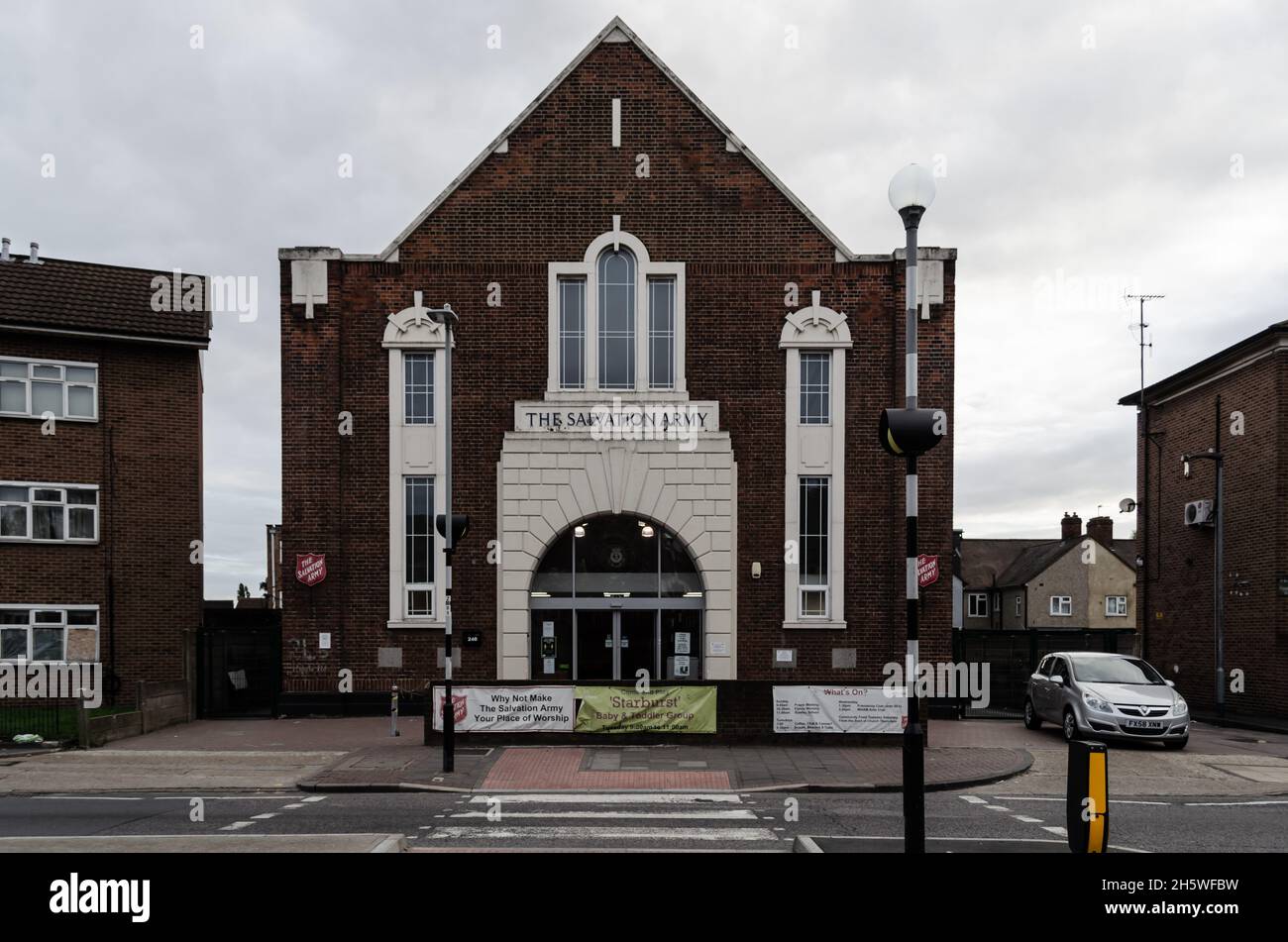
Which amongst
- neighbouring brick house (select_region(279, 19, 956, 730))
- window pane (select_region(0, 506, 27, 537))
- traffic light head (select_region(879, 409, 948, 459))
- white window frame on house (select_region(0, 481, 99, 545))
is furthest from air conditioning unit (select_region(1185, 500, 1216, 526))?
window pane (select_region(0, 506, 27, 537))

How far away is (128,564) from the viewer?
77.4 ft

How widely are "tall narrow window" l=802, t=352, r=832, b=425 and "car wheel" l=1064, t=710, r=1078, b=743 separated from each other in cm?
815

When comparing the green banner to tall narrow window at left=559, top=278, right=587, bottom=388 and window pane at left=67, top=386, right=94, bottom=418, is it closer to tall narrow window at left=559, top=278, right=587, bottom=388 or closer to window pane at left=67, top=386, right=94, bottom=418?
tall narrow window at left=559, top=278, right=587, bottom=388

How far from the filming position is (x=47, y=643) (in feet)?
75.0

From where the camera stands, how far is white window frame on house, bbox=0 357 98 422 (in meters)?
22.8

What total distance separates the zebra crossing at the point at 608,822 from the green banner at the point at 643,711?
3.75 metres

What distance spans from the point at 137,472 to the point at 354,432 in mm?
6778

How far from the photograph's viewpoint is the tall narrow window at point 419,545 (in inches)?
844

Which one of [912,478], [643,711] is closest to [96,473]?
[643,711]

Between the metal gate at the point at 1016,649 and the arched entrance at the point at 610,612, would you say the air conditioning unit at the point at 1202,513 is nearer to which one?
the metal gate at the point at 1016,649

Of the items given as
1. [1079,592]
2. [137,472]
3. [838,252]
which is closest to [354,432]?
[137,472]

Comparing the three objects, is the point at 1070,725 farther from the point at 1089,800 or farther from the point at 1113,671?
the point at 1089,800

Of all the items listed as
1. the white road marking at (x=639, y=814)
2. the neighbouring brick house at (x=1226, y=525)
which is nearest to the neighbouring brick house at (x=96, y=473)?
the white road marking at (x=639, y=814)
